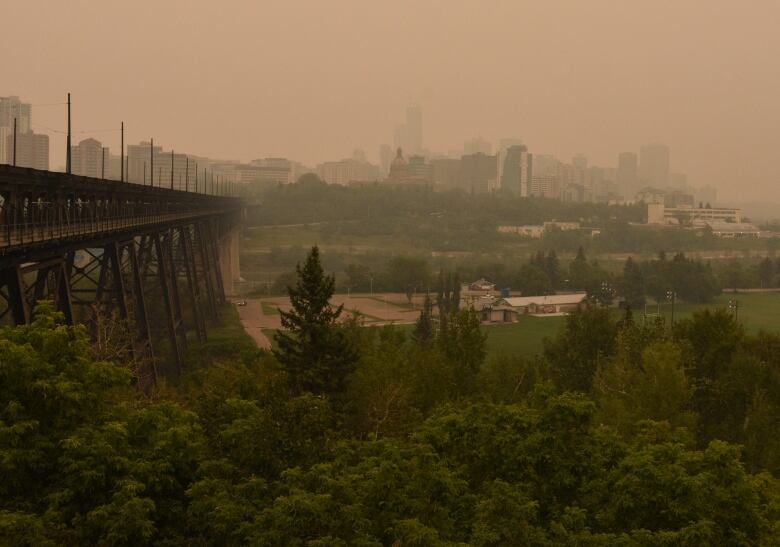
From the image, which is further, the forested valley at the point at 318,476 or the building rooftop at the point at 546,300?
the building rooftop at the point at 546,300

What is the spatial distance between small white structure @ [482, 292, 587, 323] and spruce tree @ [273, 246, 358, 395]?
48139 millimetres

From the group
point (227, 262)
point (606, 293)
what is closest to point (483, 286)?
point (606, 293)

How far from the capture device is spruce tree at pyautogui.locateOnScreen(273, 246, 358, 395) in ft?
74.6

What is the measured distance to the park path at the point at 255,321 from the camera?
56281mm

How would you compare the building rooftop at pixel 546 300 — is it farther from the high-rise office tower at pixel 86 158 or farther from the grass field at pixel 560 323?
the high-rise office tower at pixel 86 158

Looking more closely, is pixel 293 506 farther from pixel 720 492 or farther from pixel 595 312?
pixel 595 312

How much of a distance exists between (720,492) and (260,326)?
52.4 m

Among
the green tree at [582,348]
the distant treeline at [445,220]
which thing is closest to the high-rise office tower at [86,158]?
the distant treeline at [445,220]

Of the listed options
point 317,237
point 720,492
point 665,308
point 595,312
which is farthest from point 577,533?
point 317,237

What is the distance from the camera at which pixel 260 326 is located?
6312 cm

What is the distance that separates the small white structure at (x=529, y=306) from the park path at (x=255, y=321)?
16672mm

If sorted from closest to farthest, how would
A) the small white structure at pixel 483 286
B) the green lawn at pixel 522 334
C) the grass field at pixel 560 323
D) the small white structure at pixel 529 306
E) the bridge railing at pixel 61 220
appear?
Result: 1. the bridge railing at pixel 61 220
2. the green lawn at pixel 522 334
3. the grass field at pixel 560 323
4. the small white structure at pixel 529 306
5. the small white structure at pixel 483 286

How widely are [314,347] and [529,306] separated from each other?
5628 centimetres

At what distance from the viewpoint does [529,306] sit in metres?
77.9
